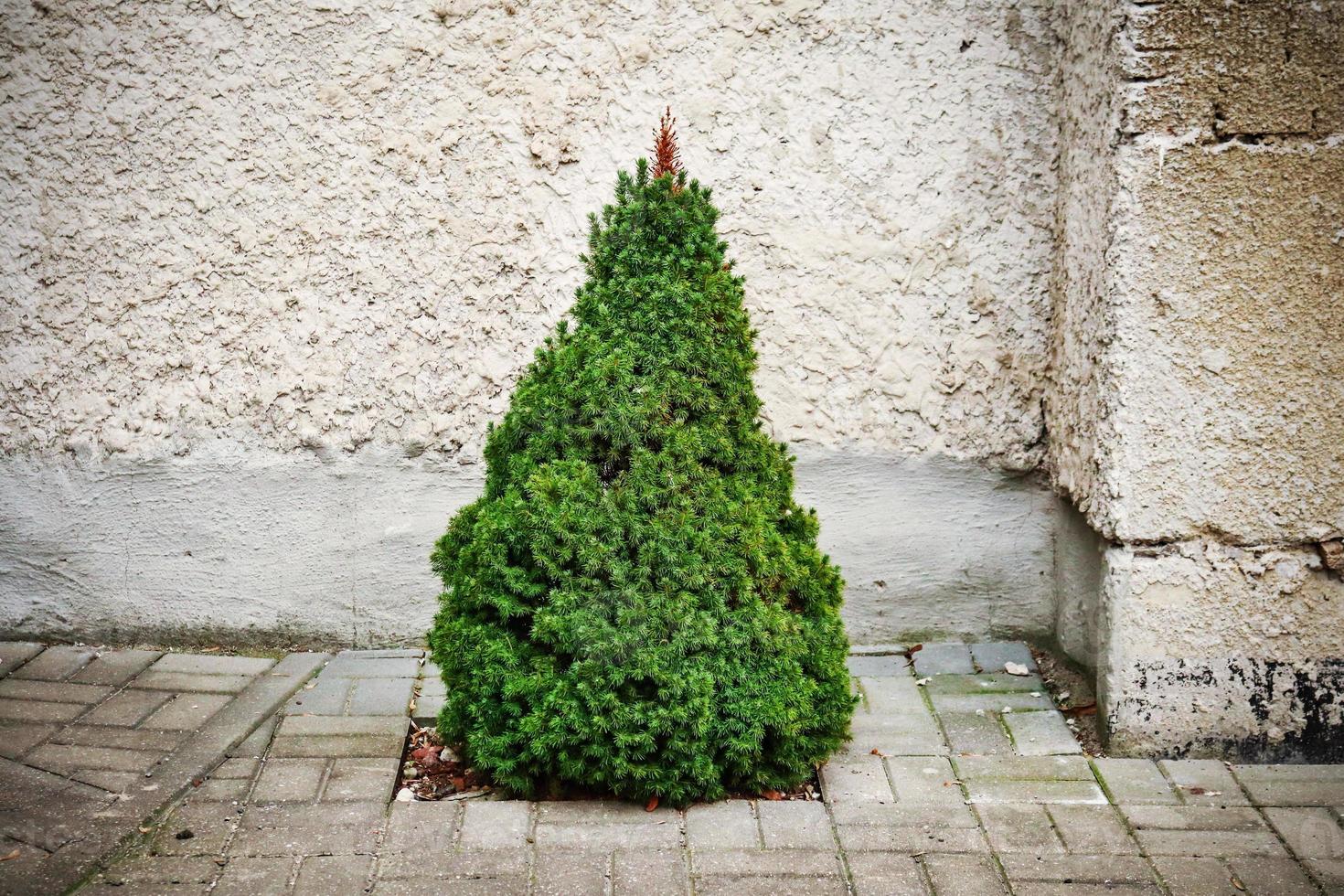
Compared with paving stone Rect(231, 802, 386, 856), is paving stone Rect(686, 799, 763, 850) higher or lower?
lower

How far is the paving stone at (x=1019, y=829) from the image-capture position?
2.63m

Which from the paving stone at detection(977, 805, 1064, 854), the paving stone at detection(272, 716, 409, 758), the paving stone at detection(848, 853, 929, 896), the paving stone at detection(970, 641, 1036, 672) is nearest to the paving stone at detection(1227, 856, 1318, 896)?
the paving stone at detection(977, 805, 1064, 854)

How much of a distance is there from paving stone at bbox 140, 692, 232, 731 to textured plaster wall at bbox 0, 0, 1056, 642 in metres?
0.46

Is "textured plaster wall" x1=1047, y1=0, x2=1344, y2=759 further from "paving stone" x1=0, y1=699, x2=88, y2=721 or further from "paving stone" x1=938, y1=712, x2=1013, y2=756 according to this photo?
"paving stone" x1=0, y1=699, x2=88, y2=721

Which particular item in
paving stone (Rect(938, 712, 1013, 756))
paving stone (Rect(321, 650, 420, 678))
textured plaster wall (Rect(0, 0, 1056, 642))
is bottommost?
paving stone (Rect(938, 712, 1013, 756))

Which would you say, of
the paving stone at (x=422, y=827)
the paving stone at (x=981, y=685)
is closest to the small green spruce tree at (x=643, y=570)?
the paving stone at (x=422, y=827)

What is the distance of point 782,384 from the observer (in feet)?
12.0

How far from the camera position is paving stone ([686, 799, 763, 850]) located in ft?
8.55

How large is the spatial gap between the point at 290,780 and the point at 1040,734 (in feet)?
7.53

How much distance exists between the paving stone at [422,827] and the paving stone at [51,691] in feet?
4.36

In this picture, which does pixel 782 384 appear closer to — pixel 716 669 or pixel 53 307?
pixel 716 669

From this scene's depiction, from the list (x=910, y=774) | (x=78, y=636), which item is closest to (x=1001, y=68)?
(x=910, y=774)

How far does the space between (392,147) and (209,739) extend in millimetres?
2053

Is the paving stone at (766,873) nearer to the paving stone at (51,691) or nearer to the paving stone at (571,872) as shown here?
the paving stone at (571,872)
